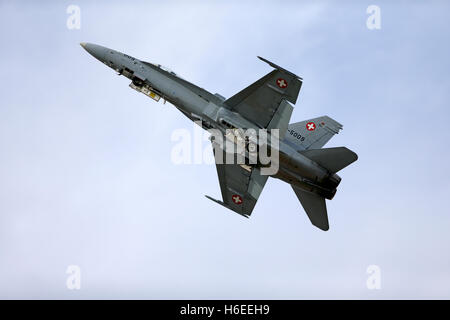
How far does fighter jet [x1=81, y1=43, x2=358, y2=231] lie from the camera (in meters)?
25.9

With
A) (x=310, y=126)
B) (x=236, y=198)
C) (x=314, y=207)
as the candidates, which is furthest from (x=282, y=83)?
(x=236, y=198)

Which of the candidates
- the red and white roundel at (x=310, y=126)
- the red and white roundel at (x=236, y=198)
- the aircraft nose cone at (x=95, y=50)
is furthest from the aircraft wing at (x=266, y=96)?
the aircraft nose cone at (x=95, y=50)

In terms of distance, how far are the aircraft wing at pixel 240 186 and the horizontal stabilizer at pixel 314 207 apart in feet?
6.38

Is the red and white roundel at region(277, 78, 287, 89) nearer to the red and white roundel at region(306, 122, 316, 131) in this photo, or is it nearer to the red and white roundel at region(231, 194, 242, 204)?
the red and white roundel at region(306, 122, 316, 131)

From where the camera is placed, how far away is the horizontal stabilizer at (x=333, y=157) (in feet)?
83.6

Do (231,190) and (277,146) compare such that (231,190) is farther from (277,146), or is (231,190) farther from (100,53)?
(100,53)

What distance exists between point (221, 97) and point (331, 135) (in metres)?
5.27

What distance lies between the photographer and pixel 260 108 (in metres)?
26.5

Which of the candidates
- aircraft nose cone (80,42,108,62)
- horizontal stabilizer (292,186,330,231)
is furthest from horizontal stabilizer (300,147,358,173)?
aircraft nose cone (80,42,108,62)

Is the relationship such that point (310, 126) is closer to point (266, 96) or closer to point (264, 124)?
point (264, 124)

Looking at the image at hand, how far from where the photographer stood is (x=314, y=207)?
Result: 2739 cm

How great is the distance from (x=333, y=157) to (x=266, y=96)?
377 centimetres

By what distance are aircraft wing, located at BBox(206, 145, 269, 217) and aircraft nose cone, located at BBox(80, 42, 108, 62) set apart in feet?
23.1

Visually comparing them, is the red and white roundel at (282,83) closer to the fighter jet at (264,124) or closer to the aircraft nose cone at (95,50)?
the fighter jet at (264,124)
